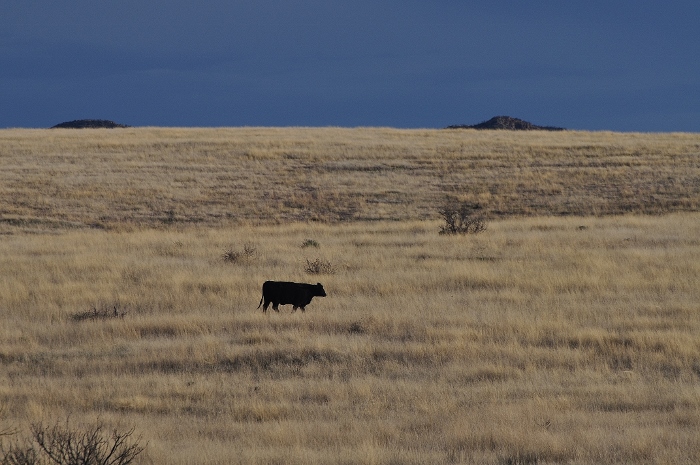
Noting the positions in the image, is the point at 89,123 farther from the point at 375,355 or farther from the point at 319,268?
the point at 375,355

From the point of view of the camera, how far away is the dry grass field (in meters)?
6.96

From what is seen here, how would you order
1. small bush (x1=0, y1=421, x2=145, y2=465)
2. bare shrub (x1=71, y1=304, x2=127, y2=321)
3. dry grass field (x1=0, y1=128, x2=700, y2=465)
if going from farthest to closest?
bare shrub (x1=71, y1=304, x2=127, y2=321), dry grass field (x1=0, y1=128, x2=700, y2=465), small bush (x1=0, y1=421, x2=145, y2=465)

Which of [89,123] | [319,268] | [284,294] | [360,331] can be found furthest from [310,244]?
[89,123]

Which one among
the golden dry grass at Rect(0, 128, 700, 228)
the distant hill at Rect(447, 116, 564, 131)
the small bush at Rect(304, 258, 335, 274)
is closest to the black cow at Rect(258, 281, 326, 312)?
the small bush at Rect(304, 258, 335, 274)

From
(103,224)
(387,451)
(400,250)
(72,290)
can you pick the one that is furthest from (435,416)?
(103,224)

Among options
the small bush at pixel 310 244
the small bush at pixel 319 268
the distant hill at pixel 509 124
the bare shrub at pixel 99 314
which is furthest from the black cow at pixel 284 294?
the distant hill at pixel 509 124

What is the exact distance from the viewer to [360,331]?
1157cm

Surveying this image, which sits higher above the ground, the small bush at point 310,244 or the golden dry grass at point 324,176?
the golden dry grass at point 324,176

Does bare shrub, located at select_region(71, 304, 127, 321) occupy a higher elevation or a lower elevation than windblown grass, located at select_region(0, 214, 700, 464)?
lower

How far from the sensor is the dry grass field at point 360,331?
696cm

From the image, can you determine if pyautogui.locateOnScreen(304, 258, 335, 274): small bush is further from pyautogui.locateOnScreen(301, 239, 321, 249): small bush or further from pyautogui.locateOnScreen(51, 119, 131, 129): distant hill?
pyautogui.locateOnScreen(51, 119, 131, 129): distant hill

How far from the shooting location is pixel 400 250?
2038cm

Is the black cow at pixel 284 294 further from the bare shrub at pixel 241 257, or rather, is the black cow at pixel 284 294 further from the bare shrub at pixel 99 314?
the bare shrub at pixel 241 257

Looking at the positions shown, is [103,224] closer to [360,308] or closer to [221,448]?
[360,308]
